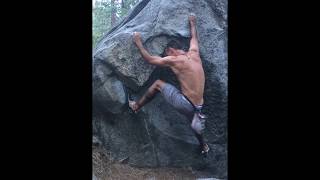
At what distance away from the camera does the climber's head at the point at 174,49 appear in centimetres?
599

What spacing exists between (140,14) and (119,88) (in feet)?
2.99

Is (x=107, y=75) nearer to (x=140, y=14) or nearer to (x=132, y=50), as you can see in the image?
(x=132, y=50)

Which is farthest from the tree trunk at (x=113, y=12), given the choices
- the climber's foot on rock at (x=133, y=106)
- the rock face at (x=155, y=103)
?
the climber's foot on rock at (x=133, y=106)

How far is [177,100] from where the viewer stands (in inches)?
234

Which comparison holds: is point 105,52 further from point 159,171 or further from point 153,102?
point 159,171

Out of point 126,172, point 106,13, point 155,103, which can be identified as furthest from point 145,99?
point 106,13

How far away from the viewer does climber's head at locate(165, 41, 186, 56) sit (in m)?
5.99

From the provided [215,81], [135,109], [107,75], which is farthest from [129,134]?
[215,81]

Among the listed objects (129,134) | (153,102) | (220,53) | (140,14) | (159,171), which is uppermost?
(140,14)

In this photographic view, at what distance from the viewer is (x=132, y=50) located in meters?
5.98

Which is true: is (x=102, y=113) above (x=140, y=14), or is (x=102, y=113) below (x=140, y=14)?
below

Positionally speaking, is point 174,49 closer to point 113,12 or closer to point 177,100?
point 177,100

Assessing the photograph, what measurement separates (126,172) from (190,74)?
1.31 m

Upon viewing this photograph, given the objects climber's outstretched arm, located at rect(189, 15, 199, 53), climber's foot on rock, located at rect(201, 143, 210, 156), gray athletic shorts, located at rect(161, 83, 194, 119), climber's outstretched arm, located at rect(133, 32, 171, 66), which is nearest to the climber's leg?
gray athletic shorts, located at rect(161, 83, 194, 119)
